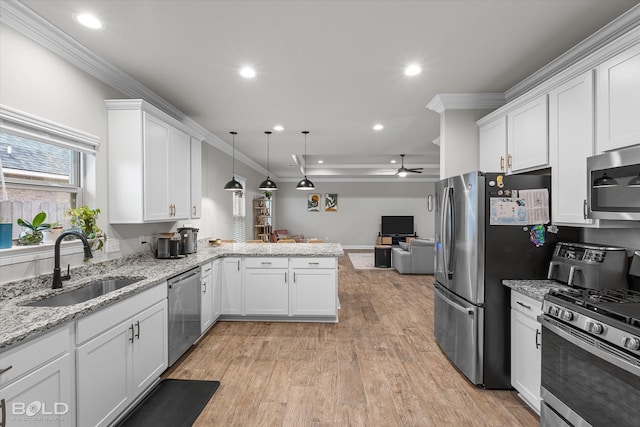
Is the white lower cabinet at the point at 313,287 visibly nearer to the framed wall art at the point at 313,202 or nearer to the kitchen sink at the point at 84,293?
the kitchen sink at the point at 84,293

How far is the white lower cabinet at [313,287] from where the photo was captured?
401cm

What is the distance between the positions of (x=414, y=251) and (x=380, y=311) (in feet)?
9.89

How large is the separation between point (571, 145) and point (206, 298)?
12.3 ft

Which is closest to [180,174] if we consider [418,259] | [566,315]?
[566,315]

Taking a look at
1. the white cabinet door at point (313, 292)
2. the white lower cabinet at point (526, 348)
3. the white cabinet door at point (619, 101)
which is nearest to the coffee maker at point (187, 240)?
the white cabinet door at point (313, 292)

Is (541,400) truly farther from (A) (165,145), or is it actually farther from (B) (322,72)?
(A) (165,145)

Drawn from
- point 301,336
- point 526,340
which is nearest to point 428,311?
point 301,336

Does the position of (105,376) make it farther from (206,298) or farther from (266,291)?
(266,291)

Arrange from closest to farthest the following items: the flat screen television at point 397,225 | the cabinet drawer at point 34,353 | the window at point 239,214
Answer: the cabinet drawer at point 34,353, the window at point 239,214, the flat screen television at point 397,225

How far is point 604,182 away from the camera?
1977 millimetres

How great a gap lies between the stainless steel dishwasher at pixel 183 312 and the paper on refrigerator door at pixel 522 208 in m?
2.81

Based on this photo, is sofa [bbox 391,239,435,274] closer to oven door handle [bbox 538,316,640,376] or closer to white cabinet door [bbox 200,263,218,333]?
white cabinet door [bbox 200,263,218,333]

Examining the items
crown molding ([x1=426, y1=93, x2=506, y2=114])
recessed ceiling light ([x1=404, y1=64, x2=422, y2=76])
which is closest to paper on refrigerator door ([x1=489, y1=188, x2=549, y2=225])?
recessed ceiling light ([x1=404, y1=64, x2=422, y2=76])

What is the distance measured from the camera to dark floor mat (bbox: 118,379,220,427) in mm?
2166
